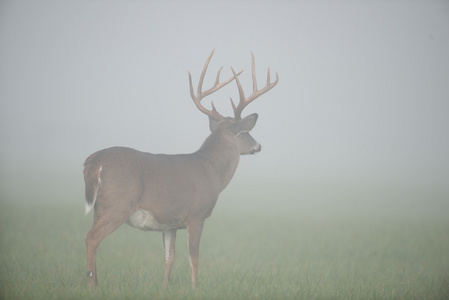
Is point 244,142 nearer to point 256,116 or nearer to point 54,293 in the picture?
point 256,116

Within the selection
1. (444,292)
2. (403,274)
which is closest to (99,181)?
(444,292)

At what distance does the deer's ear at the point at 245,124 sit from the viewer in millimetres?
7980

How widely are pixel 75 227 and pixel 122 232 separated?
1668 mm

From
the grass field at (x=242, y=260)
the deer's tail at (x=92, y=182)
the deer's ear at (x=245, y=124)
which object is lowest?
the grass field at (x=242, y=260)

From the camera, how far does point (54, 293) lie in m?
5.95

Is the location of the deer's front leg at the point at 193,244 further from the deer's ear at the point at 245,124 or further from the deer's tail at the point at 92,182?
the deer's ear at the point at 245,124

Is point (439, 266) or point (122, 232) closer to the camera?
point (439, 266)

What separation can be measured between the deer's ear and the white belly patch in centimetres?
218

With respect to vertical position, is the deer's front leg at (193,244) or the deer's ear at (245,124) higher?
the deer's ear at (245,124)

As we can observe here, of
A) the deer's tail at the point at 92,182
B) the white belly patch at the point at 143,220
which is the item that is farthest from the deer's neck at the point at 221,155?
the deer's tail at the point at 92,182

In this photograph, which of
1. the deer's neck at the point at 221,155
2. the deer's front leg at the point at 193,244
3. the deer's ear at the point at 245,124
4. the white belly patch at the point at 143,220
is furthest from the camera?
the deer's ear at the point at 245,124

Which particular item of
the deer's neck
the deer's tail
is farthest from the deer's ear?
the deer's tail

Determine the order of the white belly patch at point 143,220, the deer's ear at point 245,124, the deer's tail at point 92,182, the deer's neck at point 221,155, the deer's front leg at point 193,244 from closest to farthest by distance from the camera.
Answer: the deer's tail at point 92,182, the white belly patch at point 143,220, the deer's front leg at point 193,244, the deer's neck at point 221,155, the deer's ear at point 245,124

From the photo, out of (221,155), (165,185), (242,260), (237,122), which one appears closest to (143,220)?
(165,185)
